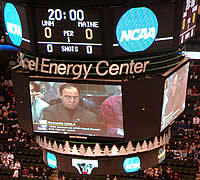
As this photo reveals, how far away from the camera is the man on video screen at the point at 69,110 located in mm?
13094

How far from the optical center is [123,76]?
13102 mm

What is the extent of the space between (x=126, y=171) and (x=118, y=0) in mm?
6710

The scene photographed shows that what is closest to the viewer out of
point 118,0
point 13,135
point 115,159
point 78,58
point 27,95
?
point 118,0

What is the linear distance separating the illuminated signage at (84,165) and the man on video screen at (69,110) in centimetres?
201

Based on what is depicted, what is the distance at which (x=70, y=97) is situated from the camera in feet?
43.2

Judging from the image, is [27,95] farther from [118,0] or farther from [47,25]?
[118,0]

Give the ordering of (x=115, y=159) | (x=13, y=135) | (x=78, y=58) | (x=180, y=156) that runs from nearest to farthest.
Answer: (x=78, y=58) → (x=115, y=159) → (x=180, y=156) → (x=13, y=135)

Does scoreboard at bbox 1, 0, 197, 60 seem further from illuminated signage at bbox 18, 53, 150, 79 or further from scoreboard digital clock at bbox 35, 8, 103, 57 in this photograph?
illuminated signage at bbox 18, 53, 150, 79

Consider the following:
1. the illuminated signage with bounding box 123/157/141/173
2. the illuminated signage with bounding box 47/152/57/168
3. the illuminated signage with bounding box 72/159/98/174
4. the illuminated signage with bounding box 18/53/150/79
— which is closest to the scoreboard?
the illuminated signage with bounding box 18/53/150/79

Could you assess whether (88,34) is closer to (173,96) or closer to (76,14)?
(76,14)

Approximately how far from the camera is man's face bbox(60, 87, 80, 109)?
1307 cm

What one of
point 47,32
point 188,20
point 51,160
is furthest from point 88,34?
point 51,160

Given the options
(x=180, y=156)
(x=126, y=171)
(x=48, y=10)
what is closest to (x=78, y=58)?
(x=48, y=10)

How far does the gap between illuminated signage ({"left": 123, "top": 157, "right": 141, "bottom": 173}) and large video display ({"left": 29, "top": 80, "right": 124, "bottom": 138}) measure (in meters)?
1.67
